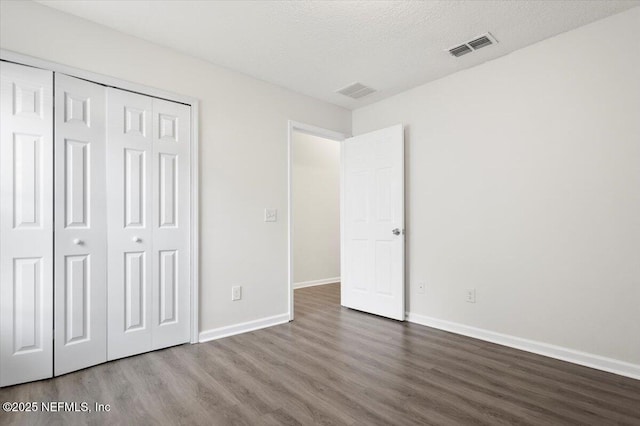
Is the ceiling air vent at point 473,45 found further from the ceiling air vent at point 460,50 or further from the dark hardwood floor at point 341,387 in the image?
the dark hardwood floor at point 341,387

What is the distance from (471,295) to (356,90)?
98.5 inches

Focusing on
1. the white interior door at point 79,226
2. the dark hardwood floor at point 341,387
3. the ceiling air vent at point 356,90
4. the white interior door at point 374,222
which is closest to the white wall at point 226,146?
the white interior door at point 79,226

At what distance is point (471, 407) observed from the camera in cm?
190

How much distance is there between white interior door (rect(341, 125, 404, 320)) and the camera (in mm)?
3645

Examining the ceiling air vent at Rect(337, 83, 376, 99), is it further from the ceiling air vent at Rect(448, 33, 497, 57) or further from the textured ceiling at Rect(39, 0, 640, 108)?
the ceiling air vent at Rect(448, 33, 497, 57)

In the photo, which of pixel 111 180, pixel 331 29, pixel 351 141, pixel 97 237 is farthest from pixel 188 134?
pixel 351 141

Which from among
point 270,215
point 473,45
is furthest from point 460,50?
point 270,215

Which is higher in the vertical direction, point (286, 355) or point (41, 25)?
point (41, 25)

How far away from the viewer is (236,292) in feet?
10.7

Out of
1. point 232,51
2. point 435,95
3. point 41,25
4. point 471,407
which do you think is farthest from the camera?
point 435,95

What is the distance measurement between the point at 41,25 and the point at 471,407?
376 centimetres

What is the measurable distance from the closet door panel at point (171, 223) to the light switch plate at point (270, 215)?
83 centimetres

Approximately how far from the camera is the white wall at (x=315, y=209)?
5.53m

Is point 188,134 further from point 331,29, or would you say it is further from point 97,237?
point 331,29
